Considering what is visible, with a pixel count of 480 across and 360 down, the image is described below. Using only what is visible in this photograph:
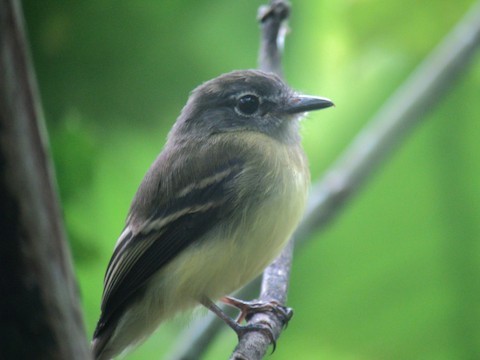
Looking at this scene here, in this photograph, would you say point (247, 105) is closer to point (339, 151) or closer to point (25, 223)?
point (339, 151)

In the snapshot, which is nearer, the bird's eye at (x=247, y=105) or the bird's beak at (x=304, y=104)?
the bird's beak at (x=304, y=104)

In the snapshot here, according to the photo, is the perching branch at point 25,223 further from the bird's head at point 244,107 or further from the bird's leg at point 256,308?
the bird's head at point 244,107

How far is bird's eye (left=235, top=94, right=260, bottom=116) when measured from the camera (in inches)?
156

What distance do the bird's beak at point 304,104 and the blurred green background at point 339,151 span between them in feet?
0.58

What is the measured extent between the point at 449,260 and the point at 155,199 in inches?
56.0

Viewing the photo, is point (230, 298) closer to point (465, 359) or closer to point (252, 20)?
point (465, 359)

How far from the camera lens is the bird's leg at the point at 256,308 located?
11.1ft

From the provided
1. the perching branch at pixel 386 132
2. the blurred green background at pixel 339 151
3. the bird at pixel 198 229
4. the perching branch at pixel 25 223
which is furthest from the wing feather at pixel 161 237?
the perching branch at pixel 25 223

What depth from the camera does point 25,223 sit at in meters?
1.30

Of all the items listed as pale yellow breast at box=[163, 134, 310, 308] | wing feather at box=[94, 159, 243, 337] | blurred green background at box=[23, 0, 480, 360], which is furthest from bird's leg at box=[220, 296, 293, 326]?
wing feather at box=[94, 159, 243, 337]

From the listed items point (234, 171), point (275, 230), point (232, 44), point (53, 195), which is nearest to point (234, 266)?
point (275, 230)

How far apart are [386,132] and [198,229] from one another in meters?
0.94

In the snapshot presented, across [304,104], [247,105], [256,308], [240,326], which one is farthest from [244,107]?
[240,326]

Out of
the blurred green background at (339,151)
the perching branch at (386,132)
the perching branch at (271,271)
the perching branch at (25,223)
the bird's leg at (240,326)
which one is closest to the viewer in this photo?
the perching branch at (25,223)
